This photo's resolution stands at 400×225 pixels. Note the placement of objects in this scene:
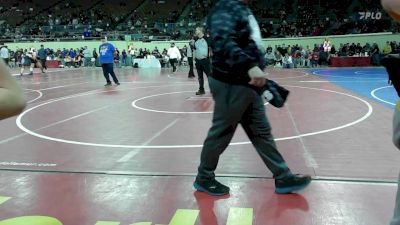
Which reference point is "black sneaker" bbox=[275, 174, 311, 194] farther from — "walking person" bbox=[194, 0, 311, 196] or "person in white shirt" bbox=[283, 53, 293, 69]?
"person in white shirt" bbox=[283, 53, 293, 69]

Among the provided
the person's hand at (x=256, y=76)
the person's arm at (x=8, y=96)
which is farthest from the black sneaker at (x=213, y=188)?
the person's arm at (x=8, y=96)

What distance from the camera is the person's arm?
1576 millimetres

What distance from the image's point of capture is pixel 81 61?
103 ft

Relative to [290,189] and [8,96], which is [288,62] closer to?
[290,189]

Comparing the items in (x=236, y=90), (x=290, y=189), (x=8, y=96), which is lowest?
(x=290, y=189)

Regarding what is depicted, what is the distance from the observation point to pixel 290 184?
4.00 metres

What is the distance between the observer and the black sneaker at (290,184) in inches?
157

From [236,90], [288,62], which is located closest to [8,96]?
[236,90]

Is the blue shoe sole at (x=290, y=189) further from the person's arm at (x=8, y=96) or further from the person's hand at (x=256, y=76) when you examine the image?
the person's arm at (x=8, y=96)

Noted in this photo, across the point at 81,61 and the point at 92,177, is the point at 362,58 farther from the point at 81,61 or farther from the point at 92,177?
the point at 92,177

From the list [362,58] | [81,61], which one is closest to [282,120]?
[362,58]

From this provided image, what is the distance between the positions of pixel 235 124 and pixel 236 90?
12.5 inches

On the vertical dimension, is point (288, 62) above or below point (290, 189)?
below

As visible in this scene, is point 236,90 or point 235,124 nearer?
point 236,90
